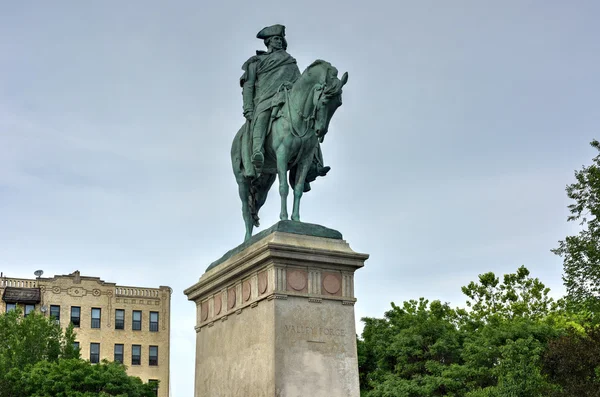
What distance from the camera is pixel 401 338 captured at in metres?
49.0

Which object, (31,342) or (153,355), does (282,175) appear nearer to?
(31,342)

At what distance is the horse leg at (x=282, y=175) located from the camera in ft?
52.4

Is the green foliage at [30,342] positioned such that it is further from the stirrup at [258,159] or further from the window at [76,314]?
the stirrup at [258,159]

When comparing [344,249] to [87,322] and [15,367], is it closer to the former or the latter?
[15,367]

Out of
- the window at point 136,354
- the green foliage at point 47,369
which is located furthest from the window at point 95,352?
the green foliage at point 47,369

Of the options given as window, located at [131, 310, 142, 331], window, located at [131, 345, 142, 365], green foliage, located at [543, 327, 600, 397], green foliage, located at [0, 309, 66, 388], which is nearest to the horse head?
green foliage, located at [543, 327, 600, 397]

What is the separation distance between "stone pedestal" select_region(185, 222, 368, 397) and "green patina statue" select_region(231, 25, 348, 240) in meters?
1.02

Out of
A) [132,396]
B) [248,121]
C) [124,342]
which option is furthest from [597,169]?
[124,342]

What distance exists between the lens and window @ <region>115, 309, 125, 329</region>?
3450 inches

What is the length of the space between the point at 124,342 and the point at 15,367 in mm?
37671

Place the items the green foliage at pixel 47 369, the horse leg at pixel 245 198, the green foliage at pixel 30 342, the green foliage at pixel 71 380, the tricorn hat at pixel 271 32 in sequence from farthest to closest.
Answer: the green foliage at pixel 30 342, the green foliage at pixel 47 369, the green foliage at pixel 71 380, the horse leg at pixel 245 198, the tricorn hat at pixel 271 32

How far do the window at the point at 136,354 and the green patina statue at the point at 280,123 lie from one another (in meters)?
72.4

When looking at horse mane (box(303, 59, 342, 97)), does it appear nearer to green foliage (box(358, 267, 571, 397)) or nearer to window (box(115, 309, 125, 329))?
green foliage (box(358, 267, 571, 397))

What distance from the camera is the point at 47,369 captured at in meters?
49.3
